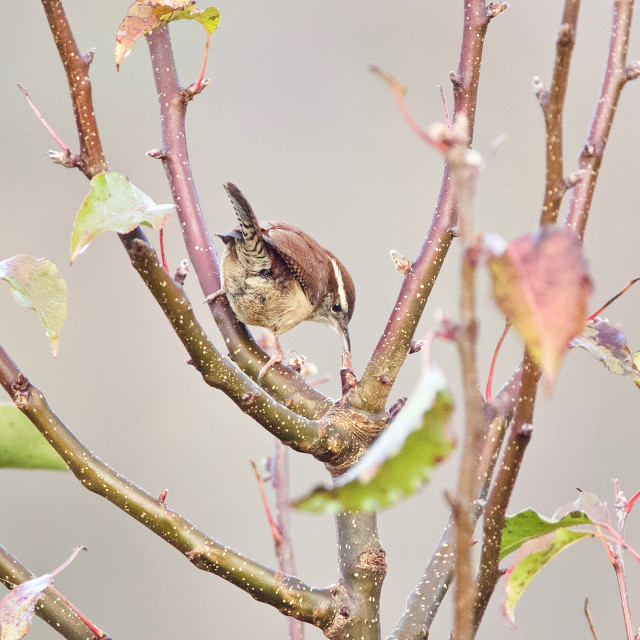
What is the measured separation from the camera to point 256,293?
60.3 inches

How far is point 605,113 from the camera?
0.54 m

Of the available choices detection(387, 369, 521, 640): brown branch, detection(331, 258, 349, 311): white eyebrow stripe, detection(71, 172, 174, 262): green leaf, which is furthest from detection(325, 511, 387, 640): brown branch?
detection(331, 258, 349, 311): white eyebrow stripe

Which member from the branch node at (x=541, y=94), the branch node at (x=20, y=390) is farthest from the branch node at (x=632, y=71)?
the branch node at (x=20, y=390)

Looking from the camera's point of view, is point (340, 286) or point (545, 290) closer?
point (545, 290)

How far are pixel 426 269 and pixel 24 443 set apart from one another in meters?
0.41

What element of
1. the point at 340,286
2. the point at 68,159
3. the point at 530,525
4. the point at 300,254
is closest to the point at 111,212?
the point at 68,159

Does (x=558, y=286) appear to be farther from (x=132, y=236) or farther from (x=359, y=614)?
(x=359, y=614)

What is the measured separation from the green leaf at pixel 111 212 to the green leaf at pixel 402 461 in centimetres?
21

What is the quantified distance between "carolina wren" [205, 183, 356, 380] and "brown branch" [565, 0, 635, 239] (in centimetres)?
87

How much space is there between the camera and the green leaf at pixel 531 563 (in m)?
0.50

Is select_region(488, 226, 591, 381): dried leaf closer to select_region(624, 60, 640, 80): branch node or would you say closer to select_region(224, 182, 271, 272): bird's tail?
select_region(624, 60, 640, 80): branch node

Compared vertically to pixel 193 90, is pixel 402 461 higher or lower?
lower

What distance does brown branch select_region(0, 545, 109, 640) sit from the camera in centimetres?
62

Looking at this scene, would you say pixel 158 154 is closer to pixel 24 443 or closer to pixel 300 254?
pixel 24 443
